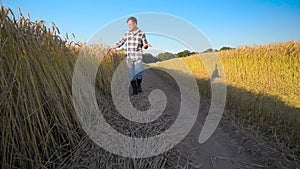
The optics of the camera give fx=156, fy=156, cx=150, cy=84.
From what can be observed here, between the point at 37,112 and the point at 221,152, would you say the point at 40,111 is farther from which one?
the point at 221,152

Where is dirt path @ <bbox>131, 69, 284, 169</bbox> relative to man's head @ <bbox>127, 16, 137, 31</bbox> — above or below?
below

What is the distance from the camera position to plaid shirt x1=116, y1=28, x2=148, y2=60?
3087 millimetres

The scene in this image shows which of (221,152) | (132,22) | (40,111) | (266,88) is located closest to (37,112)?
(40,111)

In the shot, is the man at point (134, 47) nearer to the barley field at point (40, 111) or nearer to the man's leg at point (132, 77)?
the man's leg at point (132, 77)

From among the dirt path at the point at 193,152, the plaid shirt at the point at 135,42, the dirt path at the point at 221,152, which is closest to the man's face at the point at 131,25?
the plaid shirt at the point at 135,42

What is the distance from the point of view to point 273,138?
1703 mm

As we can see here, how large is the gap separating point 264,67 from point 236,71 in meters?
0.92

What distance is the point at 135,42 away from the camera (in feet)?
10.2

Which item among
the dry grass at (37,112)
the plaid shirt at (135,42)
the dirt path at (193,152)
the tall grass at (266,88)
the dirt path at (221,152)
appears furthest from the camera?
the plaid shirt at (135,42)

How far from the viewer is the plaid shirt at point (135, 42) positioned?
10.1 ft

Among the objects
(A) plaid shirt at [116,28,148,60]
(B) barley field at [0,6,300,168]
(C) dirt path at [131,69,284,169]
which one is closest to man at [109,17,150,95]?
(A) plaid shirt at [116,28,148,60]

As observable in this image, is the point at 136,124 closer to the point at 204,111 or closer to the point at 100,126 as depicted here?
the point at 100,126

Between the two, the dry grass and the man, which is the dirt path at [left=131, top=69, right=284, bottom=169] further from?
the man

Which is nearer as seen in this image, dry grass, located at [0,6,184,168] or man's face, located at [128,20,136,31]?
dry grass, located at [0,6,184,168]
